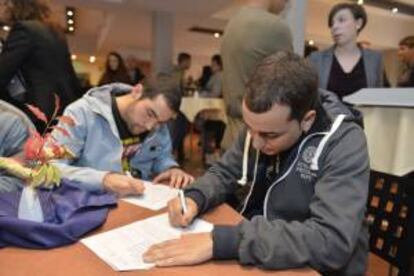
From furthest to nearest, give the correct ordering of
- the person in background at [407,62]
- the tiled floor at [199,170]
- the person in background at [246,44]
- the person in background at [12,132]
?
the person in background at [407,62], the tiled floor at [199,170], the person in background at [246,44], the person in background at [12,132]

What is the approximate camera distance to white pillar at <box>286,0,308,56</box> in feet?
9.36

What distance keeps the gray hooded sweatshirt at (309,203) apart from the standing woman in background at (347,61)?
126 centimetres

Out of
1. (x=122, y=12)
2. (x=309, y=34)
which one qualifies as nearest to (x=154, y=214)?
(x=122, y=12)

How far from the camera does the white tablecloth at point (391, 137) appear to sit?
2.21 meters

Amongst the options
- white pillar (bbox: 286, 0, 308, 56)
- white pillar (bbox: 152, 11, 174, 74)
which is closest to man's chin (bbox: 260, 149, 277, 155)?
white pillar (bbox: 286, 0, 308, 56)

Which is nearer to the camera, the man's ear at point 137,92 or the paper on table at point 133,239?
the paper on table at point 133,239

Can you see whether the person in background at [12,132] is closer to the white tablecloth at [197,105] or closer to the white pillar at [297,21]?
the white pillar at [297,21]

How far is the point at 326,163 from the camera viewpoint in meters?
1.04

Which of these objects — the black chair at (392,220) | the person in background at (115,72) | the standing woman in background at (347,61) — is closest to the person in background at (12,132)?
the black chair at (392,220)

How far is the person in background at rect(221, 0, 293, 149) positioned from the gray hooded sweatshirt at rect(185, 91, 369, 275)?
603 mm

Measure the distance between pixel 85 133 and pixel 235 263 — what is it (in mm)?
869

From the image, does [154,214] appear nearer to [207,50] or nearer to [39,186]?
[39,186]


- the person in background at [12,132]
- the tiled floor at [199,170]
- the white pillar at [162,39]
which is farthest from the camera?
the white pillar at [162,39]

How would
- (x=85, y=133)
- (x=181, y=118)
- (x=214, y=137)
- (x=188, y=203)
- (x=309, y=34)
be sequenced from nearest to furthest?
1. (x=188, y=203)
2. (x=85, y=133)
3. (x=181, y=118)
4. (x=214, y=137)
5. (x=309, y=34)
